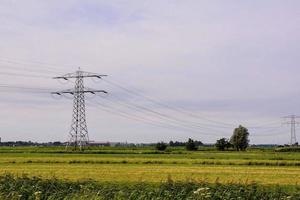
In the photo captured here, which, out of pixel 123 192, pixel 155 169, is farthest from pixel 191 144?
pixel 123 192

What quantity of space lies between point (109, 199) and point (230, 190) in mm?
4978

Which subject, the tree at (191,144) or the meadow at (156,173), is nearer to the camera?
the meadow at (156,173)

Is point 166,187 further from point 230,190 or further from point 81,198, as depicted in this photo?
point 81,198

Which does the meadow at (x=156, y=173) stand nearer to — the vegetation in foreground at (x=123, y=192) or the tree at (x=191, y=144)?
the vegetation in foreground at (x=123, y=192)

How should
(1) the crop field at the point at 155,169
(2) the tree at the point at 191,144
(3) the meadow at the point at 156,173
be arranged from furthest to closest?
(2) the tree at the point at 191,144
(1) the crop field at the point at 155,169
(3) the meadow at the point at 156,173

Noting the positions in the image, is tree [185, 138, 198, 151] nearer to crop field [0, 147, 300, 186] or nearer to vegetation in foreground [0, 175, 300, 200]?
crop field [0, 147, 300, 186]

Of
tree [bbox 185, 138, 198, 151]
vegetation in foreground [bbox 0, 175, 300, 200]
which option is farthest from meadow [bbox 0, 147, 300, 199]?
tree [bbox 185, 138, 198, 151]

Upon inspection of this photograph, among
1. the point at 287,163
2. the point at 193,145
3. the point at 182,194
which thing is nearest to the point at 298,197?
the point at 182,194

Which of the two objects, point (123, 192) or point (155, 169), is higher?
point (123, 192)

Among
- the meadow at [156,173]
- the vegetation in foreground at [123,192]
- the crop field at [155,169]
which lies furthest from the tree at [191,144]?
the vegetation in foreground at [123,192]

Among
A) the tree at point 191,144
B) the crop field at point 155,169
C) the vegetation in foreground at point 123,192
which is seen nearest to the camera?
the vegetation in foreground at point 123,192

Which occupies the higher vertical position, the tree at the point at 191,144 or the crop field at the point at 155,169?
the tree at the point at 191,144

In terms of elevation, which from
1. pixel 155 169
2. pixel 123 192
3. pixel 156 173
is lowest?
pixel 156 173

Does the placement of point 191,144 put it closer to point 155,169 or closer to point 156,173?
point 155,169
